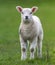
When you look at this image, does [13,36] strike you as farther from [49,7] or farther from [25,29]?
[49,7]

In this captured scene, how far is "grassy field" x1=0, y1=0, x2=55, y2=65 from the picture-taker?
1525 centimetres

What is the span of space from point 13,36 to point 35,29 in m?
10.5

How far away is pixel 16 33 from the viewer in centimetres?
2775

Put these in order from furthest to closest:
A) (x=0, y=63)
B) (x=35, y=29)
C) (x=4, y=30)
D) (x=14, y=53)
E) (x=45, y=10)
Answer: (x=45, y=10), (x=4, y=30), (x=14, y=53), (x=35, y=29), (x=0, y=63)

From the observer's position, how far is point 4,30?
97.8 ft

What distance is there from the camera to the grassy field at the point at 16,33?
1525cm

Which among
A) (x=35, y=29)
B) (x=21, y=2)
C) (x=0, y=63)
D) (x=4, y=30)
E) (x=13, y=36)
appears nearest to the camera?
(x=0, y=63)

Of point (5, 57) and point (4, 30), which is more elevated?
point (5, 57)

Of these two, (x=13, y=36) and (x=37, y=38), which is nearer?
(x=37, y=38)

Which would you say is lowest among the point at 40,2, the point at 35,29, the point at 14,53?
the point at 40,2

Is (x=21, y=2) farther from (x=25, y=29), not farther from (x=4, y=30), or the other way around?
(x=25, y=29)

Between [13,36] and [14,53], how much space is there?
341 inches

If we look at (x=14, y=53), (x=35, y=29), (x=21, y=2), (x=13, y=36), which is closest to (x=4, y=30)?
(x=13, y=36)

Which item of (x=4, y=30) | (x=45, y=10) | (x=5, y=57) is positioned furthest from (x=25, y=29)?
(x=45, y=10)
